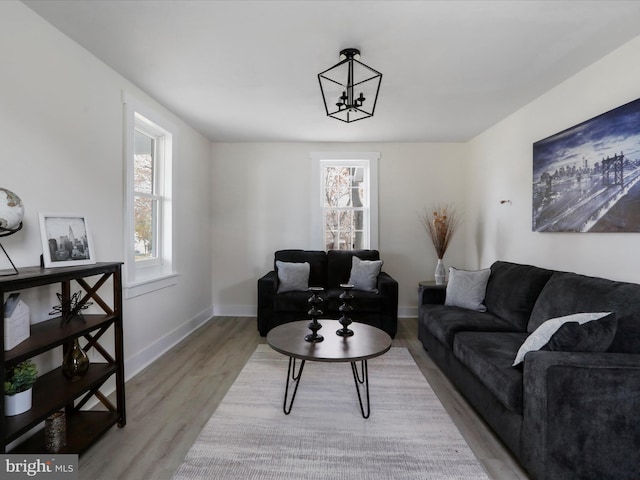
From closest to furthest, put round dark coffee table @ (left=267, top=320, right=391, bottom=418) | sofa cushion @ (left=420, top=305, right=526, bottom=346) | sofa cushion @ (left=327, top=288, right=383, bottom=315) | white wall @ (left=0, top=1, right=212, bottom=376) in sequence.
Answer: white wall @ (left=0, top=1, right=212, bottom=376), round dark coffee table @ (left=267, top=320, right=391, bottom=418), sofa cushion @ (left=420, top=305, right=526, bottom=346), sofa cushion @ (left=327, top=288, right=383, bottom=315)

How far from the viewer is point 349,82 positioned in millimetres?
2346

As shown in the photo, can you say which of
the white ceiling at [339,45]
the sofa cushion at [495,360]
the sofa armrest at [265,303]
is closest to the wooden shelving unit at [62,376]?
the white ceiling at [339,45]

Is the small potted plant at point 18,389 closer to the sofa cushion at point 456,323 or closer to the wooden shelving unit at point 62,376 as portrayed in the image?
the wooden shelving unit at point 62,376

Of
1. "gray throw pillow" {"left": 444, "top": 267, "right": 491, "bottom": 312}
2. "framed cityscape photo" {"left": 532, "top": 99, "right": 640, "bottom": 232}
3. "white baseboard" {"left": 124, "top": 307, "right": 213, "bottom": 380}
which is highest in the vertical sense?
"framed cityscape photo" {"left": 532, "top": 99, "right": 640, "bottom": 232}

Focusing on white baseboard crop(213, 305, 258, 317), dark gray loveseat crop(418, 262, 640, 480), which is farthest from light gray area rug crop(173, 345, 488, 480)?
white baseboard crop(213, 305, 258, 317)

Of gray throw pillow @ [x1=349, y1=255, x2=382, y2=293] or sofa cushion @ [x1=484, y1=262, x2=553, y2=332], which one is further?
gray throw pillow @ [x1=349, y1=255, x2=382, y2=293]

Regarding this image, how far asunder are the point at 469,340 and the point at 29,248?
284cm

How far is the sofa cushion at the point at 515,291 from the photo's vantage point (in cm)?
266

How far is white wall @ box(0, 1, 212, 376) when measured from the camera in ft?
5.89

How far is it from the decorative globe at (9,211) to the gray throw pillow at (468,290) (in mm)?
3333

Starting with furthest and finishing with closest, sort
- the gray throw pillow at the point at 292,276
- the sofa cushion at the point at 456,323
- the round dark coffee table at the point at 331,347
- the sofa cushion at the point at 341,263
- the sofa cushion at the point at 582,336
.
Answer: the sofa cushion at the point at 341,263, the gray throw pillow at the point at 292,276, the sofa cushion at the point at 456,323, the round dark coffee table at the point at 331,347, the sofa cushion at the point at 582,336

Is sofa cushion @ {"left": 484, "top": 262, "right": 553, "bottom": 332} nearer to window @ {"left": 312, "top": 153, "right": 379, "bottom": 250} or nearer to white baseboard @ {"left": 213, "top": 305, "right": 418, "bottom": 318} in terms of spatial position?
window @ {"left": 312, "top": 153, "right": 379, "bottom": 250}

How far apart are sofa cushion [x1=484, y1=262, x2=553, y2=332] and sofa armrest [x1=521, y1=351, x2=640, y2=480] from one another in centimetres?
117

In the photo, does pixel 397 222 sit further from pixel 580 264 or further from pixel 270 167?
pixel 580 264
